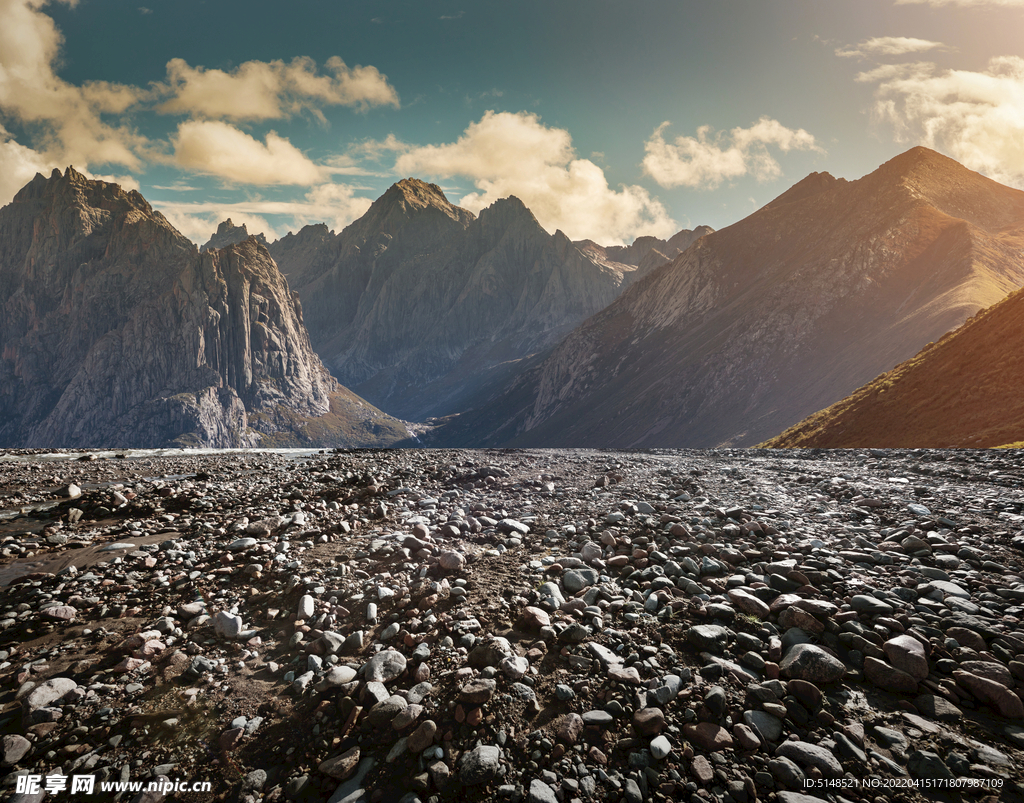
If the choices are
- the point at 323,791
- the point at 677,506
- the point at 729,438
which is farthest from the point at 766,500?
the point at 729,438

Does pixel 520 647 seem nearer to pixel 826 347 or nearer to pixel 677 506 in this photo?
pixel 677 506

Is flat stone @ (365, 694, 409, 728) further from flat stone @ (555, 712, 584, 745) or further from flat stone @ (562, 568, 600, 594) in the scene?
flat stone @ (562, 568, 600, 594)

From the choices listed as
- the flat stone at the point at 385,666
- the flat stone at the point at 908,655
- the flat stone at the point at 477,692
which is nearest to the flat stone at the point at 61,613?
the flat stone at the point at 385,666

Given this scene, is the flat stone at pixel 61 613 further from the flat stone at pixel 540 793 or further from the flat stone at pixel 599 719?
the flat stone at pixel 599 719

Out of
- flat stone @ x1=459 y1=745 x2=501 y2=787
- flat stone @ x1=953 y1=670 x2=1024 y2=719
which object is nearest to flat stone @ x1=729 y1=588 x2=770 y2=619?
flat stone @ x1=953 y1=670 x2=1024 y2=719

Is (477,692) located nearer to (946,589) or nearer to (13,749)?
(13,749)

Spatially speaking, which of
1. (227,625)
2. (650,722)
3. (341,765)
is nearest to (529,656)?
(650,722)
